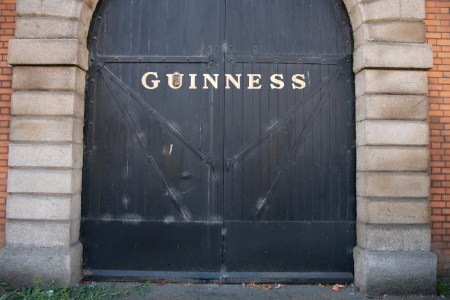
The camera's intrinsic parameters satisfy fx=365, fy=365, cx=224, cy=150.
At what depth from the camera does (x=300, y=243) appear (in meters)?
4.68

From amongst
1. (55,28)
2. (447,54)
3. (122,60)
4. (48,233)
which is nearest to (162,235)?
(48,233)

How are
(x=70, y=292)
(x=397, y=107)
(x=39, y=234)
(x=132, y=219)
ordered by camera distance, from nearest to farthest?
(x=70, y=292), (x=39, y=234), (x=397, y=107), (x=132, y=219)

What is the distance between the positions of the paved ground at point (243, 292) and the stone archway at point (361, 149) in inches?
12.2

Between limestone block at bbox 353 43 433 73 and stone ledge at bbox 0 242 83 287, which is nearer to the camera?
stone ledge at bbox 0 242 83 287

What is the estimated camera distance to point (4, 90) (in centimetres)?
450

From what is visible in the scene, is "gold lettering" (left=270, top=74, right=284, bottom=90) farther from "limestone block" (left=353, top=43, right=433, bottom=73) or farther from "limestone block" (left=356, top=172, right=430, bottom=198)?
"limestone block" (left=356, top=172, right=430, bottom=198)

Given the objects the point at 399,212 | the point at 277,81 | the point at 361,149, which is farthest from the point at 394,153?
the point at 277,81

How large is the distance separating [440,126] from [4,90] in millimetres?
5411

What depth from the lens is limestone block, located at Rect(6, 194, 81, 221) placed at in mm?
4305

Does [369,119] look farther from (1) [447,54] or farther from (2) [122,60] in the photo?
(2) [122,60]

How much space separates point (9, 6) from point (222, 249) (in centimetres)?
405

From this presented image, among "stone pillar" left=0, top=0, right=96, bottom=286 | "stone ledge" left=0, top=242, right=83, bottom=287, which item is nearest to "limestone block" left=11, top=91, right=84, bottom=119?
"stone pillar" left=0, top=0, right=96, bottom=286

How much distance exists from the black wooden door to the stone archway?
34cm

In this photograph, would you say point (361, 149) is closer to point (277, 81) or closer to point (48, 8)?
point (277, 81)
